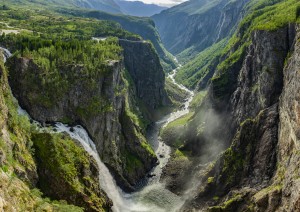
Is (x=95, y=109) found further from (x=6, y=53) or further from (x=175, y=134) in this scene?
(x=175, y=134)

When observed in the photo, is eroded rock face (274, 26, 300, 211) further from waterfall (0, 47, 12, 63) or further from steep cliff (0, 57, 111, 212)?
waterfall (0, 47, 12, 63)

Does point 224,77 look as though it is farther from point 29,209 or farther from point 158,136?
point 29,209

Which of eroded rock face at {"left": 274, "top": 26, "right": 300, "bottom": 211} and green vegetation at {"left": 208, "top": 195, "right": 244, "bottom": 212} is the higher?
eroded rock face at {"left": 274, "top": 26, "right": 300, "bottom": 211}

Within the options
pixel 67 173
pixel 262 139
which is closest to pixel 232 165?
pixel 262 139

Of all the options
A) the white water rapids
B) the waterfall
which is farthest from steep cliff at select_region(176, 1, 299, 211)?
the waterfall

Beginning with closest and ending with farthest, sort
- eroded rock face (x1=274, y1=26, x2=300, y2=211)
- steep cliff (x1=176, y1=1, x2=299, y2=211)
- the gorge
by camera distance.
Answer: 1. eroded rock face (x1=274, y1=26, x2=300, y2=211)
2. the gorge
3. steep cliff (x1=176, y1=1, x2=299, y2=211)

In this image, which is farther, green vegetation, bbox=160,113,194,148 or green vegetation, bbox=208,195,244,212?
A: green vegetation, bbox=160,113,194,148

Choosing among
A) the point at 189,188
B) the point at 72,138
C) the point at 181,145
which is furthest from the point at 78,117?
the point at 181,145

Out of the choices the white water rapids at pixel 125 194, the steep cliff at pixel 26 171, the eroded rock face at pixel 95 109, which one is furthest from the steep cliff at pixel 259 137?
the steep cliff at pixel 26 171

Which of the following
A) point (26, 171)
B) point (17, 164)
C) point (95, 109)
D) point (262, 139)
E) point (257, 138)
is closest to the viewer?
point (17, 164)
